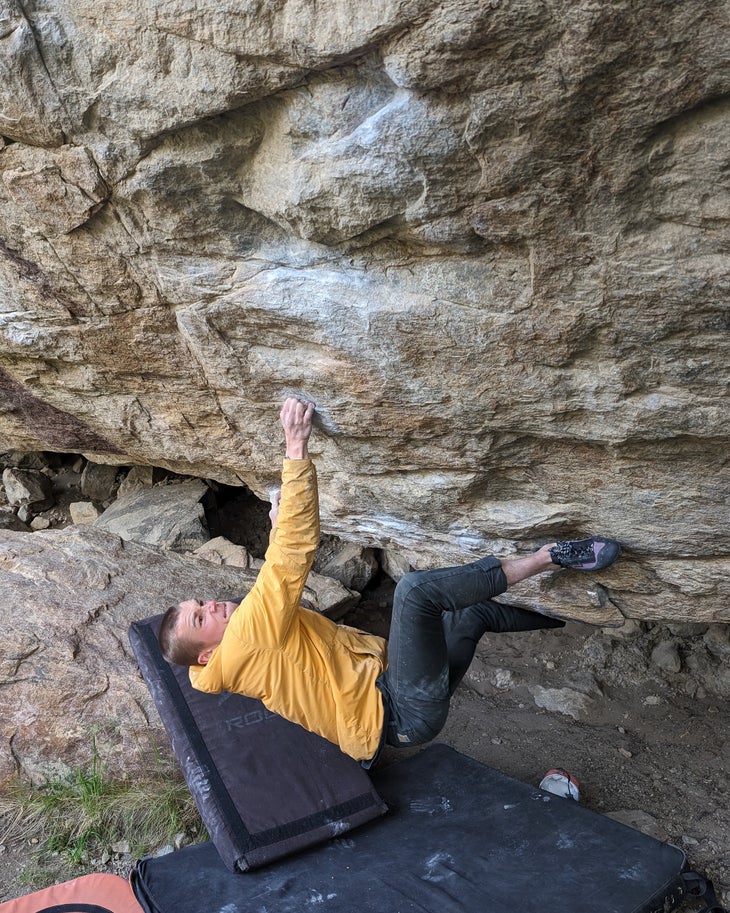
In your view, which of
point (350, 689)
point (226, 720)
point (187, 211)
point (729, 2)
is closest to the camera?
point (729, 2)

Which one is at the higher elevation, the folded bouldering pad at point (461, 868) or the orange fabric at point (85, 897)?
the folded bouldering pad at point (461, 868)

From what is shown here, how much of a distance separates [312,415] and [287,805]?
5.87 ft

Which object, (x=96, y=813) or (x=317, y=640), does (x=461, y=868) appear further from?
(x=96, y=813)

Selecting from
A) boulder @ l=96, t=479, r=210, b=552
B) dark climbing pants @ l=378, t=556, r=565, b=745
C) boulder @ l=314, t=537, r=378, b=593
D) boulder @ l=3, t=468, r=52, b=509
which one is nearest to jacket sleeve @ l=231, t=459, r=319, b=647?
dark climbing pants @ l=378, t=556, r=565, b=745

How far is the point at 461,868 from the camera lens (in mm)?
2924

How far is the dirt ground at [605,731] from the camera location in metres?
3.41

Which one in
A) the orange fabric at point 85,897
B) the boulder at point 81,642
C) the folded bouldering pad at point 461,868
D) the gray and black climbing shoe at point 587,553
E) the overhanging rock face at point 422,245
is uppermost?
the overhanging rock face at point 422,245

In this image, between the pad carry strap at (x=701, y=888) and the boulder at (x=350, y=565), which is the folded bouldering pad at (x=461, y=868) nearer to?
the pad carry strap at (x=701, y=888)

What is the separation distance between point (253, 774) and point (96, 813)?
826mm

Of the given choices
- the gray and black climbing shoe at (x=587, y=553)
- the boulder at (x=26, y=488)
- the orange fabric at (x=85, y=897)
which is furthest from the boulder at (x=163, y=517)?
the gray and black climbing shoe at (x=587, y=553)

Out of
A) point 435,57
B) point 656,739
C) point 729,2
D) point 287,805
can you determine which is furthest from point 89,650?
point 729,2

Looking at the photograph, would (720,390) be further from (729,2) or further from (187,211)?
(187,211)

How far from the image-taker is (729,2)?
1.62 m

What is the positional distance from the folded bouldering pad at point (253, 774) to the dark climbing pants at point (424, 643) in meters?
0.42
